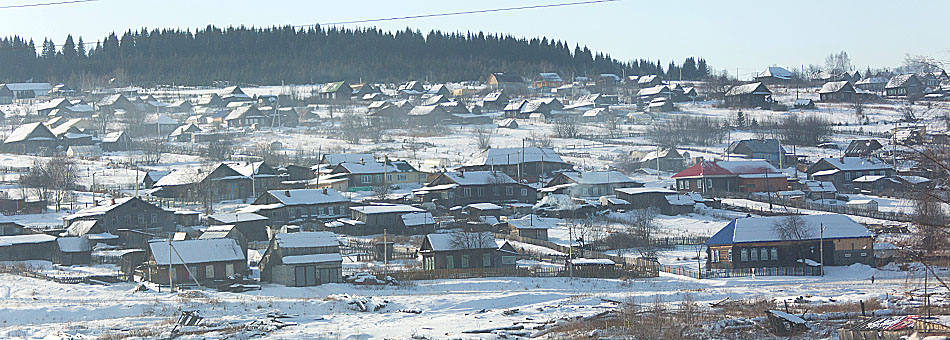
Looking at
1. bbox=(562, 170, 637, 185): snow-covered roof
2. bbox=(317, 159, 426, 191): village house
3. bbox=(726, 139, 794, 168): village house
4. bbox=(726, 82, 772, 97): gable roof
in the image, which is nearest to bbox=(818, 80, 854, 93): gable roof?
bbox=(726, 82, 772, 97): gable roof

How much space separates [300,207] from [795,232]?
24.6 m

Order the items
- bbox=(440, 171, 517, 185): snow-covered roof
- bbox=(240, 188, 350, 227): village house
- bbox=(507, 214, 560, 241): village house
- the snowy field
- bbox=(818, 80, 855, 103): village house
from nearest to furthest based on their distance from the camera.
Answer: the snowy field < bbox=(507, 214, 560, 241): village house < bbox=(240, 188, 350, 227): village house < bbox=(440, 171, 517, 185): snow-covered roof < bbox=(818, 80, 855, 103): village house

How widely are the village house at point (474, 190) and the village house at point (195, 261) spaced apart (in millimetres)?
21951

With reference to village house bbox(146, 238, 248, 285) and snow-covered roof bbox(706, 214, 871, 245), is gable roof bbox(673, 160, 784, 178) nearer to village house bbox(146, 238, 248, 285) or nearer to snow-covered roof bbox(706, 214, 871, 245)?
snow-covered roof bbox(706, 214, 871, 245)

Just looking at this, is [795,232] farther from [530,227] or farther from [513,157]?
[513,157]

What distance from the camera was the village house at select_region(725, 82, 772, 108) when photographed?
98438mm

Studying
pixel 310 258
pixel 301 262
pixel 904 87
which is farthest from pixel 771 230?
pixel 904 87

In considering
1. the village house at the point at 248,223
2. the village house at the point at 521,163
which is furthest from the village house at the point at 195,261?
the village house at the point at 521,163

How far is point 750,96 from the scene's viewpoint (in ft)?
325

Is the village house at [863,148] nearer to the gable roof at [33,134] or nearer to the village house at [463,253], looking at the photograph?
the village house at [463,253]

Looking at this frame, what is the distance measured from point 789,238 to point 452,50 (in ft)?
427

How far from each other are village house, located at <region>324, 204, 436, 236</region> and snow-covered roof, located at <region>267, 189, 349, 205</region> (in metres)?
2.37

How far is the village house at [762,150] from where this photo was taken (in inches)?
2810

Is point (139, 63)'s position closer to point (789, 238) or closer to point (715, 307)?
point (789, 238)
